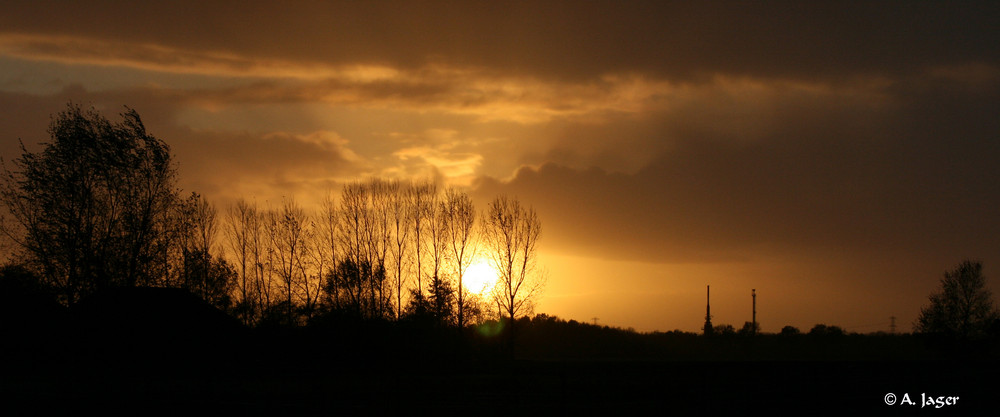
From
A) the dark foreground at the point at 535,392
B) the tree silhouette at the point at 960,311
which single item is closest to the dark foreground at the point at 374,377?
the dark foreground at the point at 535,392

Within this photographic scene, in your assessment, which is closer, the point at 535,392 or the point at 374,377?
the point at 535,392

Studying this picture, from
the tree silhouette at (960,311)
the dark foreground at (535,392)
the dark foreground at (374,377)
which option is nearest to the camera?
the dark foreground at (535,392)

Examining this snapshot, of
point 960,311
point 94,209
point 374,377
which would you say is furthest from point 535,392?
point 960,311

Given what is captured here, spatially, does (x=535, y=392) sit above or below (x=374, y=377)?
below

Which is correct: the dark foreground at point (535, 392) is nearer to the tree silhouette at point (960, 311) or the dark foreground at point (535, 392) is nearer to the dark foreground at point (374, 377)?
the dark foreground at point (374, 377)

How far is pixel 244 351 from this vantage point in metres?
45.0

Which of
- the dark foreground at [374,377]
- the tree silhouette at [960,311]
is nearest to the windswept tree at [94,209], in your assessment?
the dark foreground at [374,377]

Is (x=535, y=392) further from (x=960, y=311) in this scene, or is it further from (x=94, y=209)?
(x=960, y=311)

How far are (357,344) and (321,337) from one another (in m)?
2.36

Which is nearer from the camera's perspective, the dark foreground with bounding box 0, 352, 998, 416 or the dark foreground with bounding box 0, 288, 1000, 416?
the dark foreground with bounding box 0, 352, 998, 416

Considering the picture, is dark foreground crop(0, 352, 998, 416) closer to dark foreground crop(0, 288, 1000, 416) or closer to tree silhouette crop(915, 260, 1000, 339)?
dark foreground crop(0, 288, 1000, 416)

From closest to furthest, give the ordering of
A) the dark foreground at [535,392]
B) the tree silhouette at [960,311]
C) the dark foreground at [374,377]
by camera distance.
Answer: the dark foreground at [535,392], the dark foreground at [374,377], the tree silhouette at [960,311]

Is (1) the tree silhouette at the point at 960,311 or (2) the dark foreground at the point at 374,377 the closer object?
(2) the dark foreground at the point at 374,377

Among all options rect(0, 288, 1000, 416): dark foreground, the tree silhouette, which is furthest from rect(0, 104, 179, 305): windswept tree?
the tree silhouette
